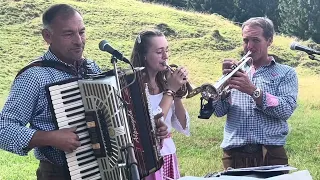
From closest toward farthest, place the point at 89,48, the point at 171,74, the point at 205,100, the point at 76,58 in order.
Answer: the point at 76,58 < the point at 171,74 < the point at 205,100 < the point at 89,48

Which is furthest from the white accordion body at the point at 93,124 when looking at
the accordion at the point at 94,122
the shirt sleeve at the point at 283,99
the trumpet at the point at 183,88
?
the shirt sleeve at the point at 283,99

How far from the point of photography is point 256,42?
436 centimetres

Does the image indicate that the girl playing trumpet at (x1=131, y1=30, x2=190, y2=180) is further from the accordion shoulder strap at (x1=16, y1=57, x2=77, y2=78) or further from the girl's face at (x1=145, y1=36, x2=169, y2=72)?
the accordion shoulder strap at (x1=16, y1=57, x2=77, y2=78)

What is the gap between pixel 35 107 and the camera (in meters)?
3.44

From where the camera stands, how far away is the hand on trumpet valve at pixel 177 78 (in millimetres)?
3982

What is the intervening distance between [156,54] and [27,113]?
1199 mm

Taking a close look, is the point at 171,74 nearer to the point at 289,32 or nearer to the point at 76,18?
the point at 76,18

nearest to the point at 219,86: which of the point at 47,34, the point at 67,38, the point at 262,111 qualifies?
the point at 262,111

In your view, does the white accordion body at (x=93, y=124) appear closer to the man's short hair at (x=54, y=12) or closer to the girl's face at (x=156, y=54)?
the man's short hair at (x=54, y=12)

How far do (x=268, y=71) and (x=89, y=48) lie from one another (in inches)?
777

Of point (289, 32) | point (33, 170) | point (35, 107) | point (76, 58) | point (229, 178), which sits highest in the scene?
point (76, 58)

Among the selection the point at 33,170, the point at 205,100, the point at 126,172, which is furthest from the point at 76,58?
the point at 33,170

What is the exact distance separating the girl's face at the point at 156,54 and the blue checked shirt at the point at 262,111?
634mm

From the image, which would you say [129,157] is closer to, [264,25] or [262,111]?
[262,111]
